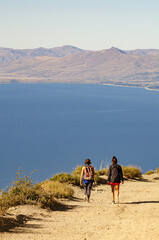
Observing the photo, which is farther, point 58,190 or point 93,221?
point 58,190

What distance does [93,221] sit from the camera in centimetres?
989

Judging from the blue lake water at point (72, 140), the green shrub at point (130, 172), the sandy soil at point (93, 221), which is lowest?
the sandy soil at point (93, 221)

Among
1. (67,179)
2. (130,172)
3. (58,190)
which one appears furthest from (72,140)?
(58,190)

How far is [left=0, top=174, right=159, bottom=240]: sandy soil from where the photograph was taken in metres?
8.09

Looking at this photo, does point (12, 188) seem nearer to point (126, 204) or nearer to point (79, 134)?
point (126, 204)

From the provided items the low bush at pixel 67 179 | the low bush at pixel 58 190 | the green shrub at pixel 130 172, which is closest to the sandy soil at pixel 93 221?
the low bush at pixel 58 190

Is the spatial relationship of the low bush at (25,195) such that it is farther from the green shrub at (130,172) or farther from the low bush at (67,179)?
the green shrub at (130,172)

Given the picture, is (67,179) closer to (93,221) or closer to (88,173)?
(88,173)

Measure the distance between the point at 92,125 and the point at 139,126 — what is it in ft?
69.1

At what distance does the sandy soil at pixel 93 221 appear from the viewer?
8086mm

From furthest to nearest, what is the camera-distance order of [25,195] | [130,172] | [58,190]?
[130,172], [58,190], [25,195]

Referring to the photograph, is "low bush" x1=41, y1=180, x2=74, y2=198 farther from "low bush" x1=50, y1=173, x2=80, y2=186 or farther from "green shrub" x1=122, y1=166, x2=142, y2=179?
"green shrub" x1=122, y1=166, x2=142, y2=179

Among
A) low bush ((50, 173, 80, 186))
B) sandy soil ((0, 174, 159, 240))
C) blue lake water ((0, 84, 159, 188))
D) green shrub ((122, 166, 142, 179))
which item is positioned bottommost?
sandy soil ((0, 174, 159, 240))

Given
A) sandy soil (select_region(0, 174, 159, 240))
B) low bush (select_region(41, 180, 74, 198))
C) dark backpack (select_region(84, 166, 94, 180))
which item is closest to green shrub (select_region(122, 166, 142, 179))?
sandy soil (select_region(0, 174, 159, 240))
